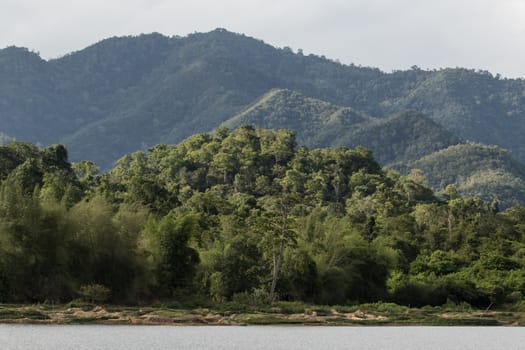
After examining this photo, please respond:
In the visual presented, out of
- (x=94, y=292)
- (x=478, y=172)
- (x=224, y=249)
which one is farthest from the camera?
(x=478, y=172)

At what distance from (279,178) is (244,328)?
231 ft

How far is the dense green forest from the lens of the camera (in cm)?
4138

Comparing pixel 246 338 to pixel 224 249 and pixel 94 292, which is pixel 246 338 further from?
pixel 224 249

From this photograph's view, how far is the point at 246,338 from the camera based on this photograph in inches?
1378

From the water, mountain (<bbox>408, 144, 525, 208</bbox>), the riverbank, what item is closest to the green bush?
Answer: the riverbank

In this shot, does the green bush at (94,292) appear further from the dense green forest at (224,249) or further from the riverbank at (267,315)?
the riverbank at (267,315)

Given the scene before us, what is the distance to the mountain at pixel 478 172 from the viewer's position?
154738 millimetres

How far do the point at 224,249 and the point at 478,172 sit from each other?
406 ft

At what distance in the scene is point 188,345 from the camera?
31.6 meters

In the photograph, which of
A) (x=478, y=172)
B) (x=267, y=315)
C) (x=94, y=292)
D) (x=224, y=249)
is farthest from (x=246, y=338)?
(x=478, y=172)

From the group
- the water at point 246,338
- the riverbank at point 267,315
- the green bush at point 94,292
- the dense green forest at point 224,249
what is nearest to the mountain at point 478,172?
the dense green forest at point 224,249

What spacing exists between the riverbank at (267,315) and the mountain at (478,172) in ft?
345

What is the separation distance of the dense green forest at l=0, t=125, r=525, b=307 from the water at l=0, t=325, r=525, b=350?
6.19 meters

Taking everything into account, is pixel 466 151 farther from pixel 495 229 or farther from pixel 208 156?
pixel 495 229
